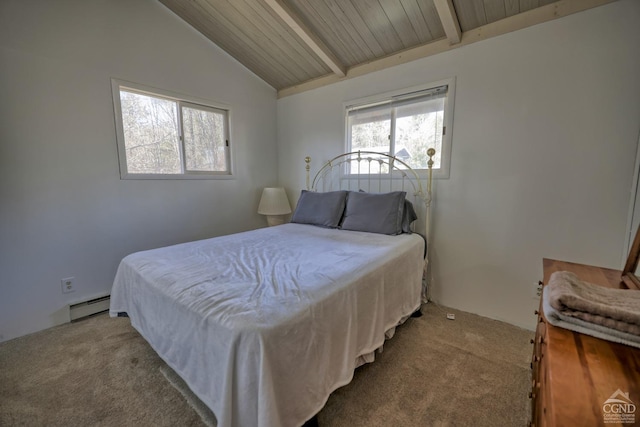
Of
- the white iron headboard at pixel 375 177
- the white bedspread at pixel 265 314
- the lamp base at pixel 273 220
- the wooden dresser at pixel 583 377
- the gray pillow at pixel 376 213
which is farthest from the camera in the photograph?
the lamp base at pixel 273 220

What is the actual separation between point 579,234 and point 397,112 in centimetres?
178

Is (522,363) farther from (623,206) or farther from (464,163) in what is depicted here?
(464,163)

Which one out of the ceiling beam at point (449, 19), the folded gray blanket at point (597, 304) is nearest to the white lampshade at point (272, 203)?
the ceiling beam at point (449, 19)

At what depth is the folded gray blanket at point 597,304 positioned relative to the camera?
2.12ft

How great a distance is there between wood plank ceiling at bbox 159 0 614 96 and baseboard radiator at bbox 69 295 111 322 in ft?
9.42

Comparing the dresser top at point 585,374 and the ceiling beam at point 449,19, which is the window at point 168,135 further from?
the dresser top at point 585,374

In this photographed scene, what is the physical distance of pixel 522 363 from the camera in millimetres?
1646

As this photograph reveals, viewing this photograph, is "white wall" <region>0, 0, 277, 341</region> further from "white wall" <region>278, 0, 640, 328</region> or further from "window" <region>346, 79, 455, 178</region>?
"white wall" <region>278, 0, 640, 328</region>

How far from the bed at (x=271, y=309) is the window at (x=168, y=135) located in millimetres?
1190

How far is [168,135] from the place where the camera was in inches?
107

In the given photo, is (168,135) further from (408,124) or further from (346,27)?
(408,124)

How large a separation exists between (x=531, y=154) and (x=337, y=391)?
2.16 metres

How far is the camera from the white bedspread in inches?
35.4

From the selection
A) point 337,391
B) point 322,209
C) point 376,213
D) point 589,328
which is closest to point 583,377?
point 589,328
